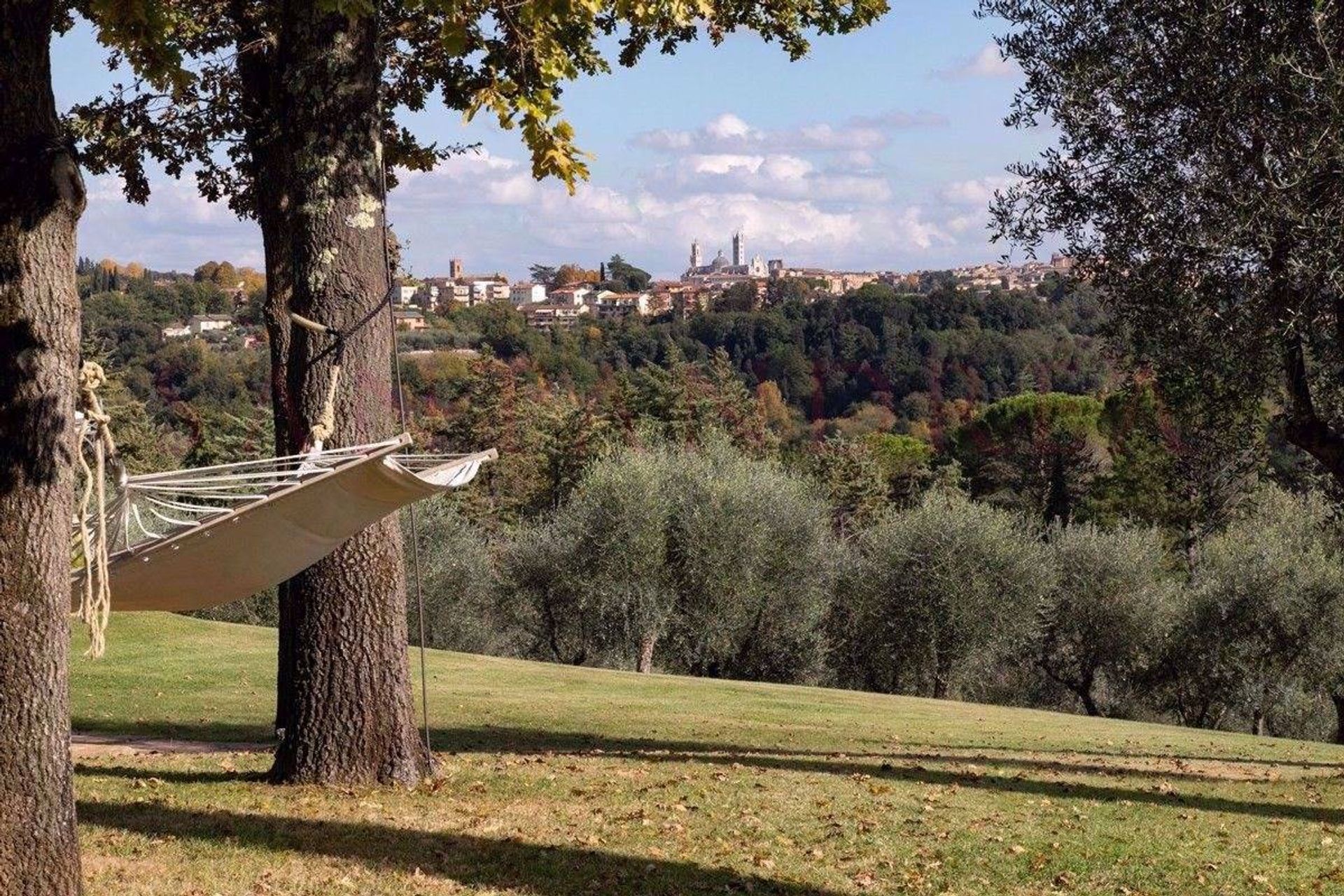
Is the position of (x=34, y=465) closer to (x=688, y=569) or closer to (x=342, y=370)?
(x=342, y=370)

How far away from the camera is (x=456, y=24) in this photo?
24.1 feet

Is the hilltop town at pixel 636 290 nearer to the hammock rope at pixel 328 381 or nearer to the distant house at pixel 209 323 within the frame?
the distant house at pixel 209 323

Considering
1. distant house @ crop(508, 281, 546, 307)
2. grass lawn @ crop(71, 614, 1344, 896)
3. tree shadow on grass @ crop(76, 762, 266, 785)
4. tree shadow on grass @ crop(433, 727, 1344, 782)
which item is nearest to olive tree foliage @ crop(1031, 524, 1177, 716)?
grass lawn @ crop(71, 614, 1344, 896)

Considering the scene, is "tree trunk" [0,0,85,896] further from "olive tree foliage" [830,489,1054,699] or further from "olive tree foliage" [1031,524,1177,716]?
"olive tree foliage" [1031,524,1177,716]

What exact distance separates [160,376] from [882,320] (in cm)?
4663

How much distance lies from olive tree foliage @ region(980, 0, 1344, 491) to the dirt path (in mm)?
7279

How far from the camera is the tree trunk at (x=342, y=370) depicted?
8.02m

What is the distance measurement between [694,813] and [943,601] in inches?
880

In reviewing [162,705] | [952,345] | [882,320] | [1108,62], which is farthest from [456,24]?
[882,320]

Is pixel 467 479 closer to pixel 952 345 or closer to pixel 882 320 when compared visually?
pixel 952 345

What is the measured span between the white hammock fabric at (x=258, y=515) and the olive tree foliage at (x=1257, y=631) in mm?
25057

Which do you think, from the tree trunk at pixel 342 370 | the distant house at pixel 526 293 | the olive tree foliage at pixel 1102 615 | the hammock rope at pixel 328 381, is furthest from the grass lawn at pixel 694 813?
the distant house at pixel 526 293

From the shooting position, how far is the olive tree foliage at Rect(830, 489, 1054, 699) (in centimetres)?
2975

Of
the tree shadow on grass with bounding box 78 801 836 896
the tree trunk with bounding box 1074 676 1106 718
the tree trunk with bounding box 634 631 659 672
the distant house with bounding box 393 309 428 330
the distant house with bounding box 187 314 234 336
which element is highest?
the distant house with bounding box 393 309 428 330
